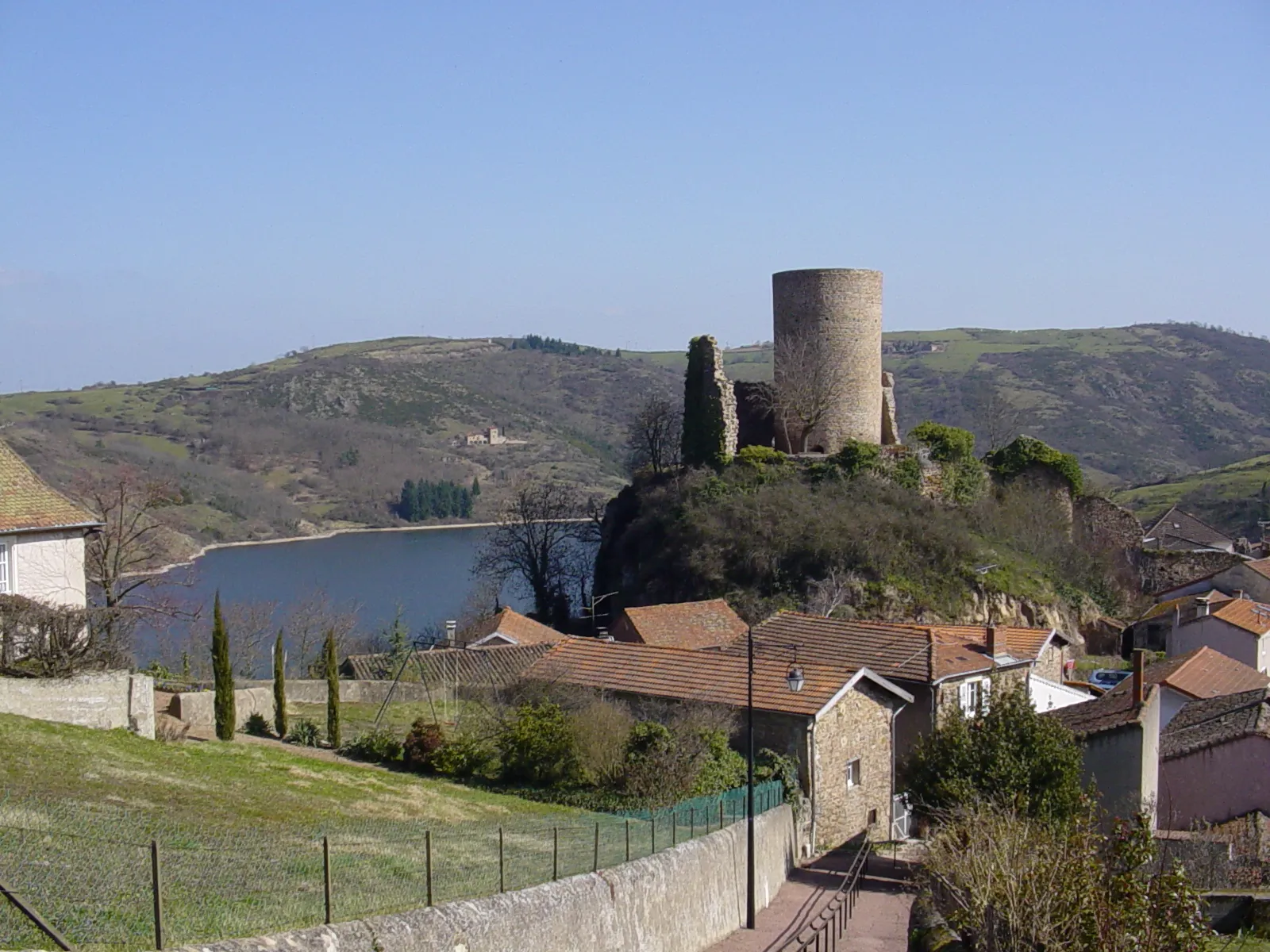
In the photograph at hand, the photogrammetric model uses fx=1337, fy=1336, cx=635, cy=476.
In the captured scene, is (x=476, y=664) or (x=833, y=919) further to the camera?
(x=476, y=664)

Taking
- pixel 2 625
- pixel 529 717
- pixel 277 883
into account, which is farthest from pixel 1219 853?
pixel 2 625

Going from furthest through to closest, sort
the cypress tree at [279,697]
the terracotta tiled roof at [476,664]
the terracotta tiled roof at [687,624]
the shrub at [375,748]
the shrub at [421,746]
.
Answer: the terracotta tiled roof at [687,624] < the terracotta tiled roof at [476,664] < the cypress tree at [279,697] < the shrub at [375,748] < the shrub at [421,746]

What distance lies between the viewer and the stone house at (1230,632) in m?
40.0

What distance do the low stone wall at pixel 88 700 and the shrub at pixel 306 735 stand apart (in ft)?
20.2

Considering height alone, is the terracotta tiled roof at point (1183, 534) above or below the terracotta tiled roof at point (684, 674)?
below

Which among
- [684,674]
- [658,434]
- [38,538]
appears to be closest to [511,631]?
[684,674]

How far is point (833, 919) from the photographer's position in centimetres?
1605

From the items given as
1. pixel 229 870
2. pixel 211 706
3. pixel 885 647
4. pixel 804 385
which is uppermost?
pixel 804 385

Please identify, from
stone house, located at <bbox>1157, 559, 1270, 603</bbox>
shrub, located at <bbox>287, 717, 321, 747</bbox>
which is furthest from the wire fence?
stone house, located at <bbox>1157, 559, 1270, 603</bbox>

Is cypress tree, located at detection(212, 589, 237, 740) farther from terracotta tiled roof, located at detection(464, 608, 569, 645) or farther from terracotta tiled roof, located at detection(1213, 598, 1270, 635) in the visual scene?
terracotta tiled roof, located at detection(1213, 598, 1270, 635)

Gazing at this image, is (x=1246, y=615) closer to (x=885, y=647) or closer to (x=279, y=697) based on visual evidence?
(x=885, y=647)

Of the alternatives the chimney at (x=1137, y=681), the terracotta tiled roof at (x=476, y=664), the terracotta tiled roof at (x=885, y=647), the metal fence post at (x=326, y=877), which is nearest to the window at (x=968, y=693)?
the terracotta tiled roof at (x=885, y=647)

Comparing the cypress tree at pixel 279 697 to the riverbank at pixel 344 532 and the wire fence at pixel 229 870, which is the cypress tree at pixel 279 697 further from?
the riverbank at pixel 344 532

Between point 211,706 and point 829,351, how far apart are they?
84.2 ft
